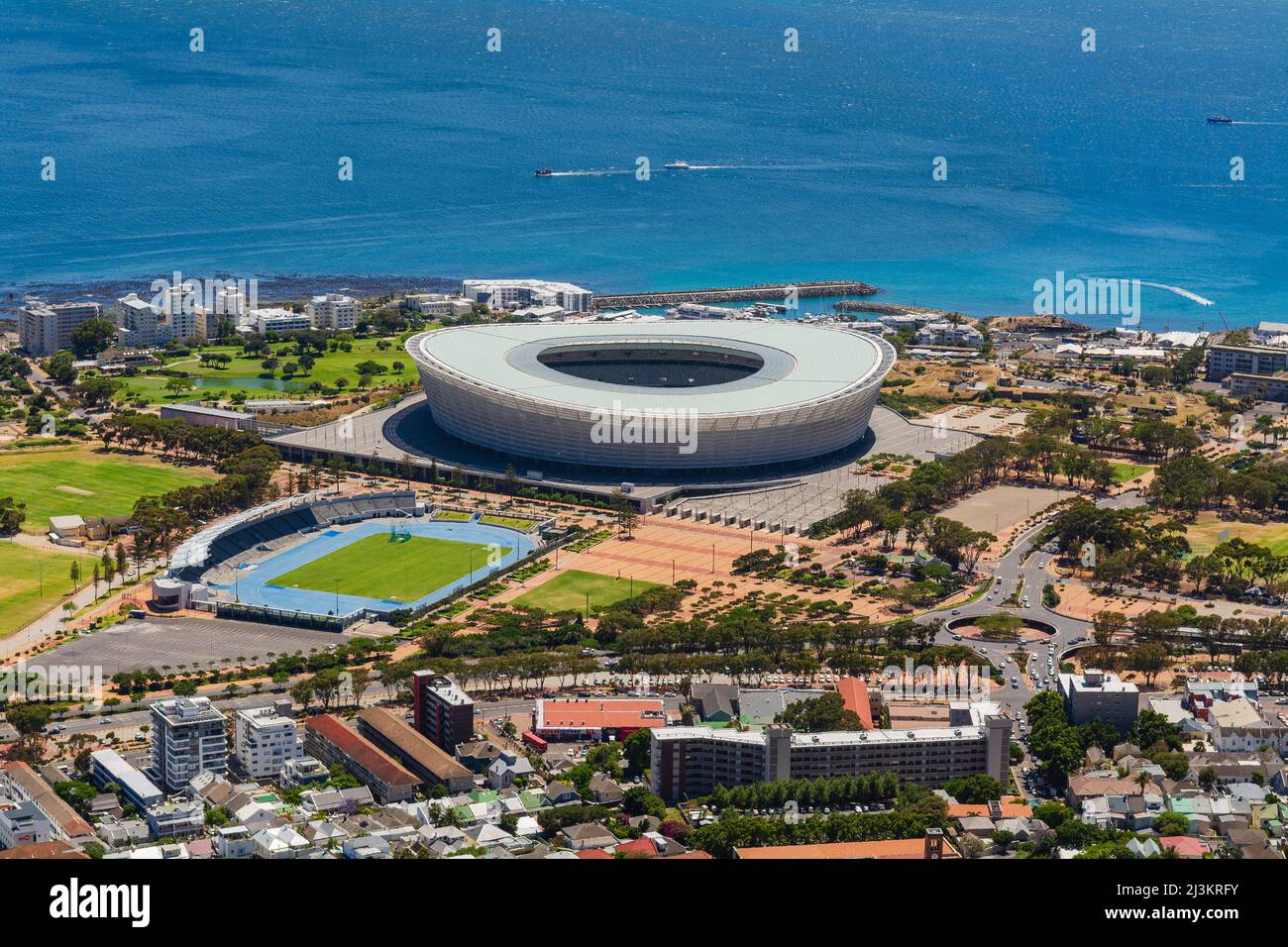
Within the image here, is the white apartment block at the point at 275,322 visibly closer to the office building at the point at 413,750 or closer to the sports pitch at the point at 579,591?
the sports pitch at the point at 579,591

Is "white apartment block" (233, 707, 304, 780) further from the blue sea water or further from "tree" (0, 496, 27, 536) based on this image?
the blue sea water

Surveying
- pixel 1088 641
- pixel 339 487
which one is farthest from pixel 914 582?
pixel 339 487

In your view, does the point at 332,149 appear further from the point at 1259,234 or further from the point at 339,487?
the point at 339,487

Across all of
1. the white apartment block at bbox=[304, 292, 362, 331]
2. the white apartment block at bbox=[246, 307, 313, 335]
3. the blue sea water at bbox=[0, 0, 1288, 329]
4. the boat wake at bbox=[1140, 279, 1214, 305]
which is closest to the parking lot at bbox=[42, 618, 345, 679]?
the white apartment block at bbox=[246, 307, 313, 335]

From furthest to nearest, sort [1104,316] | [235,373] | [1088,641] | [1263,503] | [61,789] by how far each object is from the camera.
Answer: [1104,316], [235,373], [1263,503], [1088,641], [61,789]

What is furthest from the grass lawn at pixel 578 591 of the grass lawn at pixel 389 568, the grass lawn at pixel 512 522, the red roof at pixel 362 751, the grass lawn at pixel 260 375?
the grass lawn at pixel 260 375
